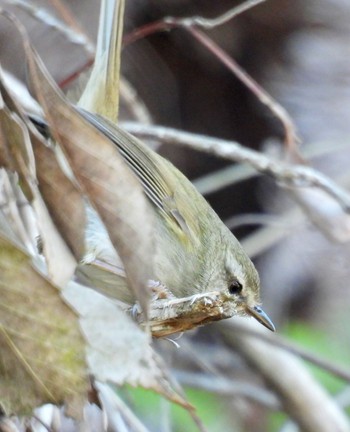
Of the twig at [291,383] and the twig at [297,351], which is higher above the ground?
the twig at [297,351]

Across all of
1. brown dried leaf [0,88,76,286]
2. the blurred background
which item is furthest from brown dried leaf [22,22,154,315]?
the blurred background

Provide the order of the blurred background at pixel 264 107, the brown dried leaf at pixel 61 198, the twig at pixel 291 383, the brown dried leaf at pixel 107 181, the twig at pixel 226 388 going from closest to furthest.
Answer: the brown dried leaf at pixel 107 181
the brown dried leaf at pixel 61 198
the twig at pixel 291 383
the twig at pixel 226 388
the blurred background at pixel 264 107

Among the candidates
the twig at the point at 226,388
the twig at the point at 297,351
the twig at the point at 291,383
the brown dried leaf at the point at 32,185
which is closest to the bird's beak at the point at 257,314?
the twig at the point at 297,351

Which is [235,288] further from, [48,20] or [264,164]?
[48,20]

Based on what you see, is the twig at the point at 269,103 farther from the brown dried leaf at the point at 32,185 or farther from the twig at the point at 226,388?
the brown dried leaf at the point at 32,185

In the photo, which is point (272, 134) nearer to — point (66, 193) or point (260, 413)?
point (260, 413)

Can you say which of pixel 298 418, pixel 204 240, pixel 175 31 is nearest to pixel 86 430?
pixel 204 240
